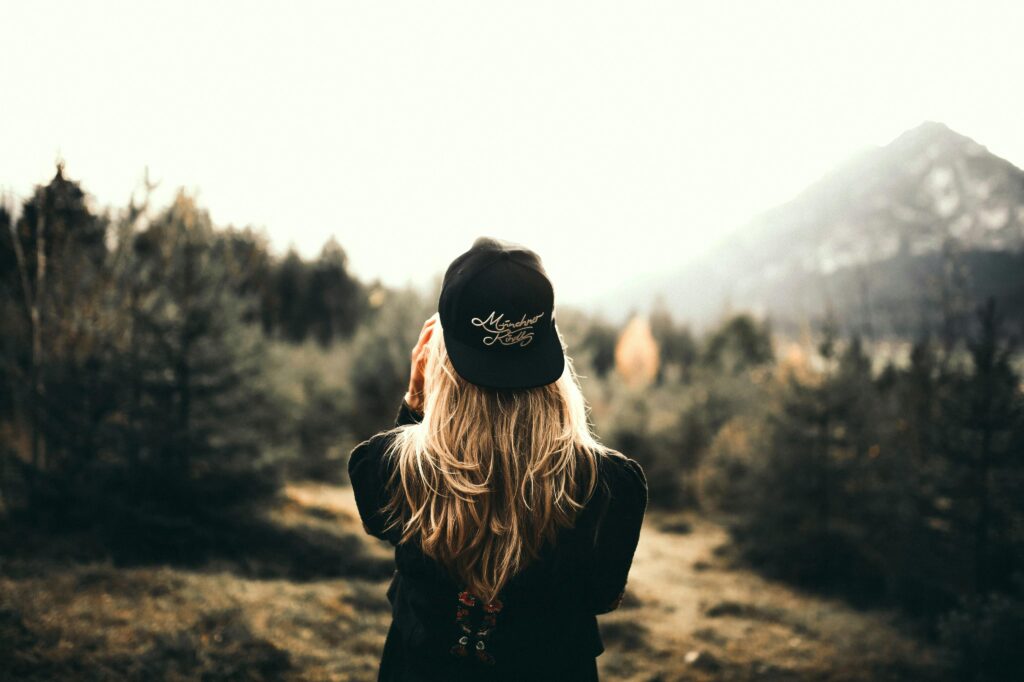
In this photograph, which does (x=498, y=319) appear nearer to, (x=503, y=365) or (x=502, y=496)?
(x=503, y=365)

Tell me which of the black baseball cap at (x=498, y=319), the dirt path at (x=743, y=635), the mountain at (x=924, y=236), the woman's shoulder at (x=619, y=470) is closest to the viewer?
the black baseball cap at (x=498, y=319)

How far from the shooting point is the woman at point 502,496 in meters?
1.57

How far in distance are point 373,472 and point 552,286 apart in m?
0.79

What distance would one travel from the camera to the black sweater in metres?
1.62

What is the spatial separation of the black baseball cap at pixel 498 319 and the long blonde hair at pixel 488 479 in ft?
0.26

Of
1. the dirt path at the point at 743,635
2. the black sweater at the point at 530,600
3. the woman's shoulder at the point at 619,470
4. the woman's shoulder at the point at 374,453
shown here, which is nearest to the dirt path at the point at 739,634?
the dirt path at the point at 743,635

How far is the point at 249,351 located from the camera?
9711 mm

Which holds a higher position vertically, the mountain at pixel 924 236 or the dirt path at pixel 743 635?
the mountain at pixel 924 236

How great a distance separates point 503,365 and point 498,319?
0.13m

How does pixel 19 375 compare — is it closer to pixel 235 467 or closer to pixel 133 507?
pixel 133 507

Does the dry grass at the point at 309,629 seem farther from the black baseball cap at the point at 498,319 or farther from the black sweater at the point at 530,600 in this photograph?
the black baseball cap at the point at 498,319

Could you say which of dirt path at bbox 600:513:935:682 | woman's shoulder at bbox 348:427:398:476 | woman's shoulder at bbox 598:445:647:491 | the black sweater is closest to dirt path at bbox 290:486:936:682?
dirt path at bbox 600:513:935:682

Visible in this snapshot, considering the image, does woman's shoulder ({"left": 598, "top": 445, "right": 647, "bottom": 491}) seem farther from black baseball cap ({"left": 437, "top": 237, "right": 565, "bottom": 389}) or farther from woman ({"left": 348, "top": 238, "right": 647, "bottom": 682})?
black baseball cap ({"left": 437, "top": 237, "right": 565, "bottom": 389})

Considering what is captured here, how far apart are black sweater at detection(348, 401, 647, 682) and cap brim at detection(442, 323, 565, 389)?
339 millimetres
